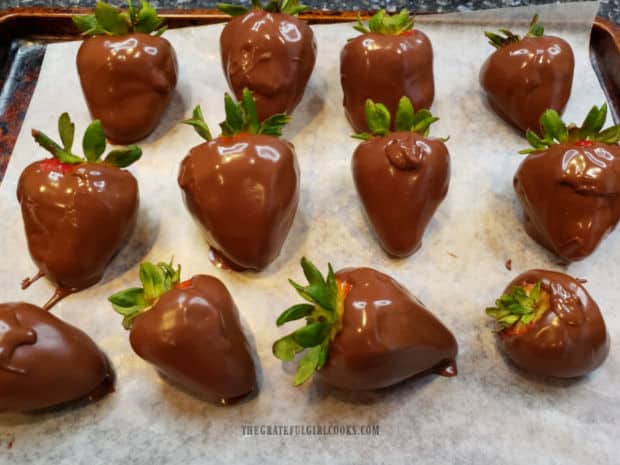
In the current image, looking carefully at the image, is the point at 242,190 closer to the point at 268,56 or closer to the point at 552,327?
the point at 268,56

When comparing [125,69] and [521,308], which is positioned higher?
[125,69]

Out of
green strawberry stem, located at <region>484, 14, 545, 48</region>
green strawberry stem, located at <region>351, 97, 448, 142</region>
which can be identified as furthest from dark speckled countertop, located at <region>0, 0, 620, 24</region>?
green strawberry stem, located at <region>351, 97, 448, 142</region>

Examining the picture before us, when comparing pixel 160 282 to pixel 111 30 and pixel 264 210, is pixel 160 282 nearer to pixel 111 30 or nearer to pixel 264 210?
pixel 264 210

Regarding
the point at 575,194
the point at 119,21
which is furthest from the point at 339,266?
the point at 119,21

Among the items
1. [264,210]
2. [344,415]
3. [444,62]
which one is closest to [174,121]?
[264,210]

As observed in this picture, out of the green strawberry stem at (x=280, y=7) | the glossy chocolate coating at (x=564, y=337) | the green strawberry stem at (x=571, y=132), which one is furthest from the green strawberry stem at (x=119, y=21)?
the glossy chocolate coating at (x=564, y=337)

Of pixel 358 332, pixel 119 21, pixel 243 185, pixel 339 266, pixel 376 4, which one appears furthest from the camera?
pixel 376 4

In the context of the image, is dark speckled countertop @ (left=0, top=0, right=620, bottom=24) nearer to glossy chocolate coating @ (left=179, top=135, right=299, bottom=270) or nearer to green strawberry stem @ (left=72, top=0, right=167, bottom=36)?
green strawberry stem @ (left=72, top=0, right=167, bottom=36)
